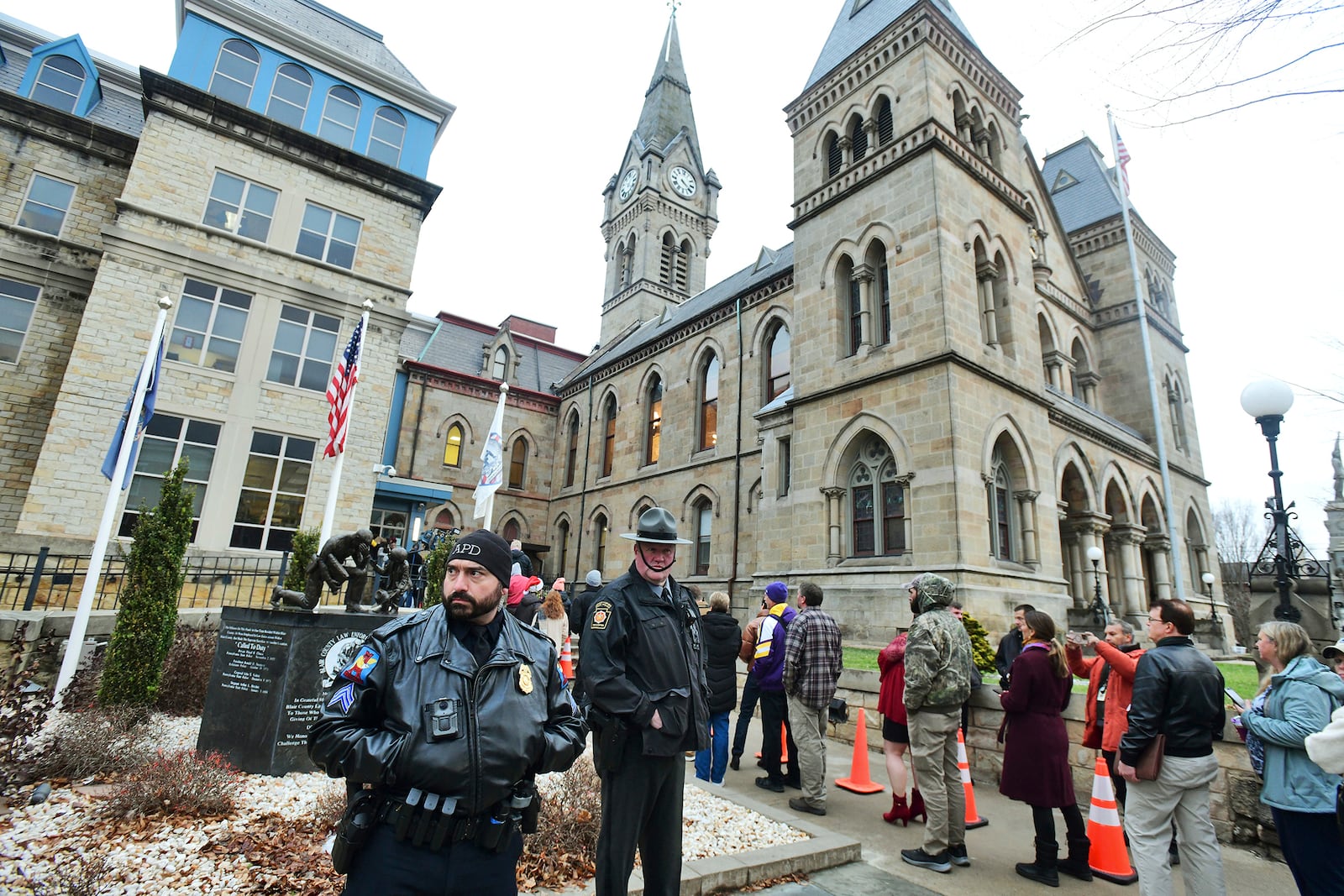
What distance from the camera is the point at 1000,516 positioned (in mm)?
14984

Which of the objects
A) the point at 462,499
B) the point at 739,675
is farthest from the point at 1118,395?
the point at 462,499

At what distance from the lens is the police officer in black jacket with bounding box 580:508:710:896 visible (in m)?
3.26

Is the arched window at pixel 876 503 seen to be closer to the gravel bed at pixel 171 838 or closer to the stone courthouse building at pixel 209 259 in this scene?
the gravel bed at pixel 171 838

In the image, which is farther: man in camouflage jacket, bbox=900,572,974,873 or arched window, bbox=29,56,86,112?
arched window, bbox=29,56,86,112

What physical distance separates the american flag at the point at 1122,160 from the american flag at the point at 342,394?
20.7 m

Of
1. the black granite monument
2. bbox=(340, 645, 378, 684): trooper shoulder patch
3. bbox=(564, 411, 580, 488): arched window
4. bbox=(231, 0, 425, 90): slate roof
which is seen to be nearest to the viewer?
bbox=(340, 645, 378, 684): trooper shoulder patch

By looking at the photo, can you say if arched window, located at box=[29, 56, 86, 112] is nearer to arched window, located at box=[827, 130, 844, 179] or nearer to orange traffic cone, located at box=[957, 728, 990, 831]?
arched window, located at box=[827, 130, 844, 179]

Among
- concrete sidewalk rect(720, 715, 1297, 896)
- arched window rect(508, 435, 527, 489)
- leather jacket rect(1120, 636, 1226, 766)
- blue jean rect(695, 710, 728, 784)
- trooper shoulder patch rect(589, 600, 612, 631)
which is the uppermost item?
arched window rect(508, 435, 527, 489)

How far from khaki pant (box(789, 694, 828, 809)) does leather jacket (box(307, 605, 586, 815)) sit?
4.30m

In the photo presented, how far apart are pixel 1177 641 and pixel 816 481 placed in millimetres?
11367

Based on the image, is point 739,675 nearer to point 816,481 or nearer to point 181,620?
point 816,481

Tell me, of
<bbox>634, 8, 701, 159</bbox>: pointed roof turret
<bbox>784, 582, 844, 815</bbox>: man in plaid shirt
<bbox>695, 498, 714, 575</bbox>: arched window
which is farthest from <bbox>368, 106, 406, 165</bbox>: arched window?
<bbox>634, 8, 701, 159</bbox>: pointed roof turret

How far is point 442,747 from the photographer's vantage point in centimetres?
212

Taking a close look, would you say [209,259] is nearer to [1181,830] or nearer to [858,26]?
[858,26]
